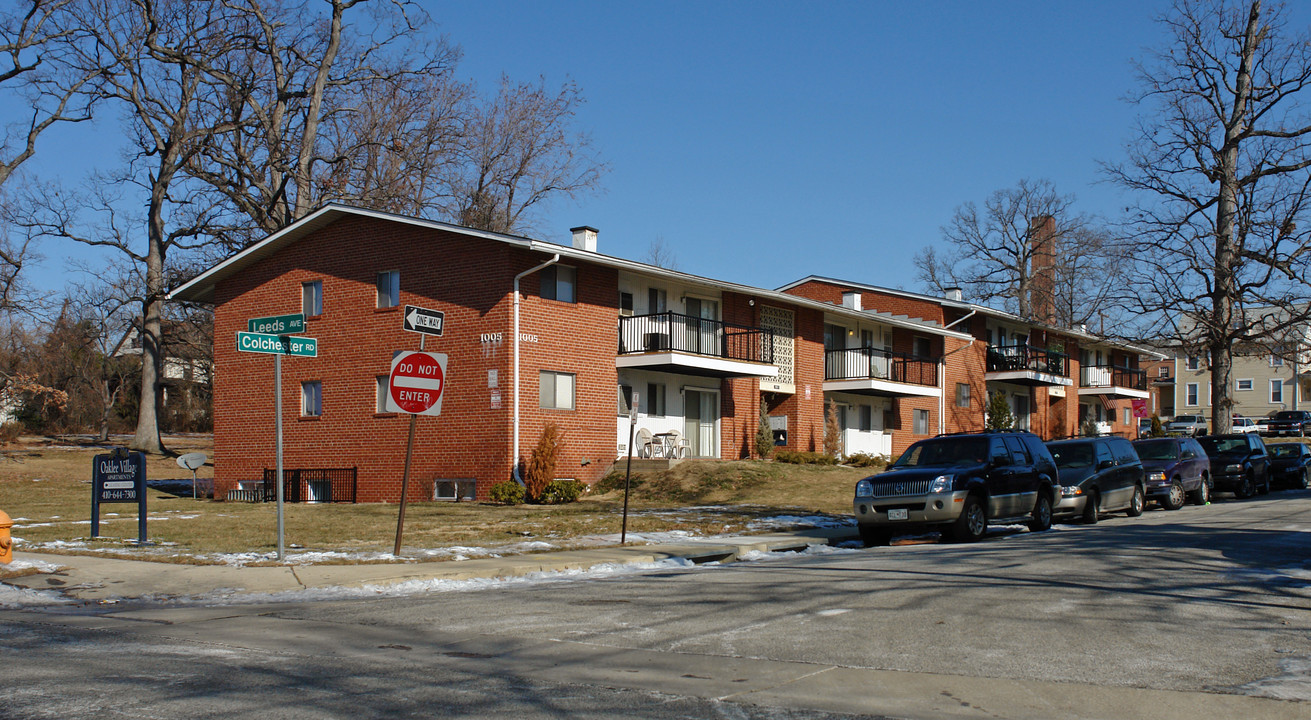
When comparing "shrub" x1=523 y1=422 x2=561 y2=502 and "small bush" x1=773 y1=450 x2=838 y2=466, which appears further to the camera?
"small bush" x1=773 y1=450 x2=838 y2=466

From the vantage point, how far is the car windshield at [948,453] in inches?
667

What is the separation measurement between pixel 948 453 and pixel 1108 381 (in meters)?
43.5

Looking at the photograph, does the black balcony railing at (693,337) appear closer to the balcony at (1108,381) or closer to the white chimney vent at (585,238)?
the white chimney vent at (585,238)

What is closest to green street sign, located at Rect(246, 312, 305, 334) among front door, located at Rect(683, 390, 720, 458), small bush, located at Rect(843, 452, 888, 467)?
front door, located at Rect(683, 390, 720, 458)

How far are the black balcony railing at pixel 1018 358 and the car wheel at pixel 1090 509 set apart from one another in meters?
26.0

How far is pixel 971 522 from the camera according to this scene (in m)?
16.3

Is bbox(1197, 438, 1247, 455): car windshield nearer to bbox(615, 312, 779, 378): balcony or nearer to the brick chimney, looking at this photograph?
bbox(615, 312, 779, 378): balcony

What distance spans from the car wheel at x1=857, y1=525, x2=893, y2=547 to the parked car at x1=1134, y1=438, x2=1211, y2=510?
9378mm

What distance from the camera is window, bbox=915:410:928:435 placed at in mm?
42156

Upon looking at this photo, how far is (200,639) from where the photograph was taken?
833cm

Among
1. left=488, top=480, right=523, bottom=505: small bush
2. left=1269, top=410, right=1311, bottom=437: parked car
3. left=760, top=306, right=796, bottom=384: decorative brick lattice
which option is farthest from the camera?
left=1269, top=410, right=1311, bottom=437: parked car

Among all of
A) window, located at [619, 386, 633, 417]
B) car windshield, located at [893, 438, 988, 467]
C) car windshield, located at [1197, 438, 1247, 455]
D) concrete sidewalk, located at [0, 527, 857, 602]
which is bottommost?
concrete sidewalk, located at [0, 527, 857, 602]

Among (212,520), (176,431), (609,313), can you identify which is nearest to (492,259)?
(609,313)

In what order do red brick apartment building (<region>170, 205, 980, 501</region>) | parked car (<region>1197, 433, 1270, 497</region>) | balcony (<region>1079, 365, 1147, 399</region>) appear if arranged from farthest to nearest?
balcony (<region>1079, 365, 1147, 399</region>) → parked car (<region>1197, 433, 1270, 497</region>) → red brick apartment building (<region>170, 205, 980, 501</region>)
